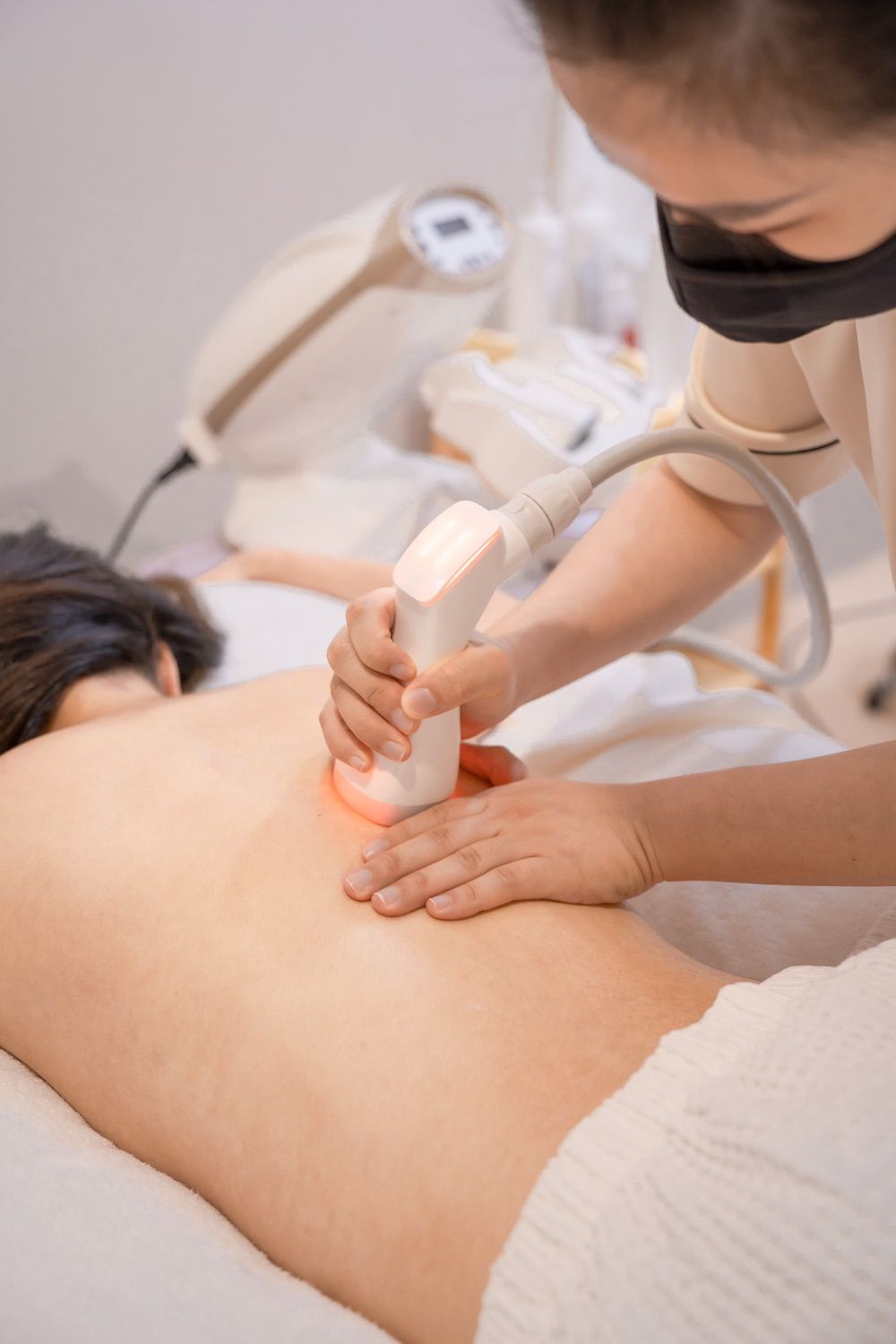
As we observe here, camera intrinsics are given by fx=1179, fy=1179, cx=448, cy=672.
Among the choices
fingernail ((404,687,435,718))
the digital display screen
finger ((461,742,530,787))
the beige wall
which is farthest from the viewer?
the beige wall

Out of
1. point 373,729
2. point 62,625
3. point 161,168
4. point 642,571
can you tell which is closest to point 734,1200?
point 373,729

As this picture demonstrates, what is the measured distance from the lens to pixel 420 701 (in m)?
0.87

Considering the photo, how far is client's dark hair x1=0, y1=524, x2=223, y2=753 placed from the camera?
1.27 metres

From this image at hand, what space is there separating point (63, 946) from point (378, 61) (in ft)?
6.45

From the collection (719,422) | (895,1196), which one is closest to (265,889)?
(895,1196)

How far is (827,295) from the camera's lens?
697 mm

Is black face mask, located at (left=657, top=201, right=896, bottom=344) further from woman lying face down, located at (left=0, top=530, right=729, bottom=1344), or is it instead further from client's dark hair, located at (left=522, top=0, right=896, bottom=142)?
woman lying face down, located at (left=0, top=530, right=729, bottom=1344)

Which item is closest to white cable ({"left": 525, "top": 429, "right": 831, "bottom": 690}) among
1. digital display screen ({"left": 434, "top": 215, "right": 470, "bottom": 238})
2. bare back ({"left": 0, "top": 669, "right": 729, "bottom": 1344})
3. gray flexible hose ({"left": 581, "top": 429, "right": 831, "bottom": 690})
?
gray flexible hose ({"left": 581, "top": 429, "right": 831, "bottom": 690})

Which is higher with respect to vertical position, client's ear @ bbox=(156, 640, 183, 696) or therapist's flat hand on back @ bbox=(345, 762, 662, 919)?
therapist's flat hand on back @ bbox=(345, 762, 662, 919)

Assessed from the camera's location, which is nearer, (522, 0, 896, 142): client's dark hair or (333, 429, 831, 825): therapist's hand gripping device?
(522, 0, 896, 142): client's dark hair

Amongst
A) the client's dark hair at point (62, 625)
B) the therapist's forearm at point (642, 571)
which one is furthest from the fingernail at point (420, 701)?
the client's dark hair at point (62, 625)

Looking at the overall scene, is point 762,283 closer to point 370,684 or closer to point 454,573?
point 454,573

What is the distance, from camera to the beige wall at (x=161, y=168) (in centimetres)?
205

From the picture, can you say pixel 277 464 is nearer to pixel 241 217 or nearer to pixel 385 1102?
pixel 241 217
